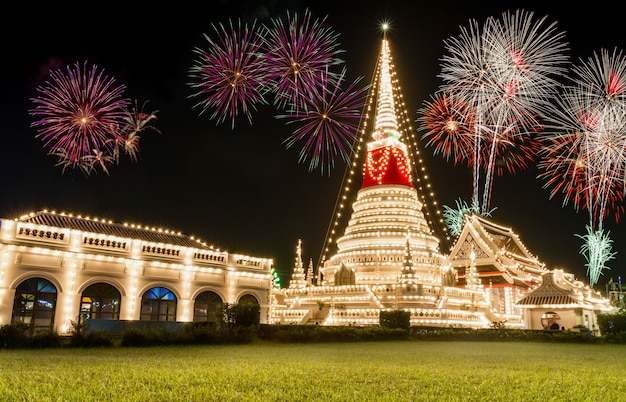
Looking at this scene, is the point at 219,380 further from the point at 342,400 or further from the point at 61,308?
the point at 61,308

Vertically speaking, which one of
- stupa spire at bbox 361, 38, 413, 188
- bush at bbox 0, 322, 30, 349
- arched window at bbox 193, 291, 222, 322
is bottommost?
bush at bbox 0, 322, 30, 349

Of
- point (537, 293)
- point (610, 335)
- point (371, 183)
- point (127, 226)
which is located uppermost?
point (371, 183)

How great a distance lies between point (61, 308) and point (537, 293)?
Answer: 97.8 ft

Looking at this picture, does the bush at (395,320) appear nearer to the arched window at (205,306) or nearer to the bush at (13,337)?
the arched window at (205,306)

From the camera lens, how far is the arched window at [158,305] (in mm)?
25250

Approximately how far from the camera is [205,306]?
2761 centimetres

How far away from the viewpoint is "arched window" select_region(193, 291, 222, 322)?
89.2 feet

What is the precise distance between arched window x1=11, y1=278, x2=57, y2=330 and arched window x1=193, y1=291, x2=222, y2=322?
24.0 feet

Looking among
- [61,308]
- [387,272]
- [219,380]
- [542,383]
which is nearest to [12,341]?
[61,308]

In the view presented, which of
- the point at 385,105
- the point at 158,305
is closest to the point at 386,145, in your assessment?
the point at 385,105

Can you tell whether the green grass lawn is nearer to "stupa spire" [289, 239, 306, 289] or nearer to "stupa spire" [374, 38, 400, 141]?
"stupa spire" [289, 239, 306, 289]

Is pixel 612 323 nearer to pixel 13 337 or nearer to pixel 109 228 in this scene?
pixel 109 228

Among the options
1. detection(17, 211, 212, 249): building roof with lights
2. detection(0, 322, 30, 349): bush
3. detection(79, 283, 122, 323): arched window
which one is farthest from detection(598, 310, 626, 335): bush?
detection(0, 322, 30, 349): bush

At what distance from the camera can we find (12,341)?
52.1 feet
